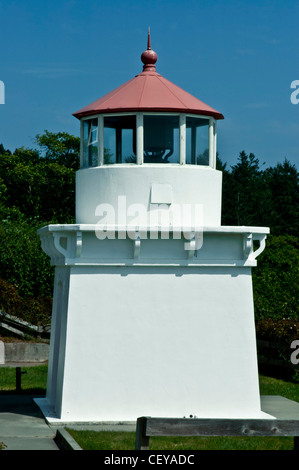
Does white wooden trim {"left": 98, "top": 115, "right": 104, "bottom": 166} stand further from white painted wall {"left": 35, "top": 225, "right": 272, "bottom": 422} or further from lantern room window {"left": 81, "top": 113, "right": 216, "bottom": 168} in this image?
white painted wall {"left": 35, "top": 225, "right": 272, "bottom": 422}

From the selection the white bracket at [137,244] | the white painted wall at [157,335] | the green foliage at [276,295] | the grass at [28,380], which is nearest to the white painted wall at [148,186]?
the white bracket at [137,244]

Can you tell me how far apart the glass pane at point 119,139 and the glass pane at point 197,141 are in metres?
0.96

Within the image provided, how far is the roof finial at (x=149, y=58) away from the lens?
52.7ft

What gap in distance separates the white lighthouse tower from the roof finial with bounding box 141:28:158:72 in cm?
114

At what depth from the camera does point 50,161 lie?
54.0 metres

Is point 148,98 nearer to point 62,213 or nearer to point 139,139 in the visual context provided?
point 139,139

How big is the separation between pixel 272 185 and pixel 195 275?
66035 millimetres

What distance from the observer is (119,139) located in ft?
49.3

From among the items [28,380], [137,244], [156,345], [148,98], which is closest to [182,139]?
[148,98]

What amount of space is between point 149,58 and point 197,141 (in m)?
2.03

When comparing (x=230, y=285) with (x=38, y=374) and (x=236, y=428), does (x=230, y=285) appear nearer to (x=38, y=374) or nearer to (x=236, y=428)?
(x=236, y=428)

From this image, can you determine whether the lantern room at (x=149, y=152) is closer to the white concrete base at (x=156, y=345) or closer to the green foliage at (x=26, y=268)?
the white concrete base at (x=156, y=345)

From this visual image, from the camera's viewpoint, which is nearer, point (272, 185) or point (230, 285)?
point (230, 285)
